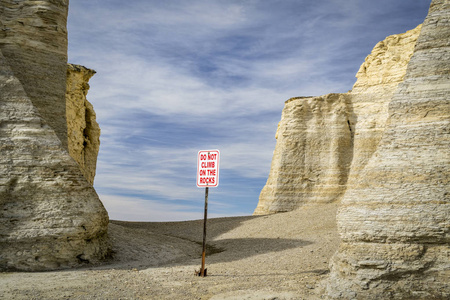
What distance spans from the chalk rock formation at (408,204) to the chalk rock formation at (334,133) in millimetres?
17487

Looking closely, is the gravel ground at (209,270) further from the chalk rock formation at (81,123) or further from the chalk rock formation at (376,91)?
the chalk rock formation at (376,91)

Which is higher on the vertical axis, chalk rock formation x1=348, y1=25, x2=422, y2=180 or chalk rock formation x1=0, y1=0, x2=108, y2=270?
chalk rock formation x1=348, y1=25, x2=422, y2=180

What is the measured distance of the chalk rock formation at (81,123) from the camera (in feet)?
73.0

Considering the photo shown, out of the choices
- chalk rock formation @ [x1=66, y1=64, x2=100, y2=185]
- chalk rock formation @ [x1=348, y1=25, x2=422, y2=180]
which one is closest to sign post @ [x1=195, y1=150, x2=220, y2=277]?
chalk rock formation @ [x1=66, y1=64, x2=100, y2=185]

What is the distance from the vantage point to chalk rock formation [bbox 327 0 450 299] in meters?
7.71

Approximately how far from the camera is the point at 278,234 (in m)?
18.0

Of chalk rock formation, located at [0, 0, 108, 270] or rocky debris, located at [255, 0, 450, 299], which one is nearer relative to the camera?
rocky debris, located at [255, 0, 450, 299]

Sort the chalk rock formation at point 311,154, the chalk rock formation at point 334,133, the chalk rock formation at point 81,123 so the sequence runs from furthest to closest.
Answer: the chalk rock formation at point 311,154, the chalk rock formation at point 334,133, the chalk rock formation at point 81,123

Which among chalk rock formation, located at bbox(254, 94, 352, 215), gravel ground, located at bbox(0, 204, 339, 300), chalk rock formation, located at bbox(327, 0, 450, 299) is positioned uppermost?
chalk rock formation, located at bbox(254, 94, 352, 215)

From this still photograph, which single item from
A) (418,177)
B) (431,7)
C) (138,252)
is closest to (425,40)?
(431,7)

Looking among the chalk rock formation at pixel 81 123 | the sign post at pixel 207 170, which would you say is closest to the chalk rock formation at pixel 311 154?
the chalk rock formation at pixel 81 123

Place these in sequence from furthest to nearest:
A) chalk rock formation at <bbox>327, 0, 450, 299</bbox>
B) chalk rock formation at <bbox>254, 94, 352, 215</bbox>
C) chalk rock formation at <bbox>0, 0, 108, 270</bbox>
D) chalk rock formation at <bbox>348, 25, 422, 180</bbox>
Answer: chalk rock formation at <bbox>254, 94, 352, 215</bbox> < chalk rock formation at <bbox>348, 25, 422, 180</bbox> < chalk rock formation at <bbox>0, 0, 108, 270</bbox> < chalk rock formation at <bbox>327, 0, 450, 299</bbox>

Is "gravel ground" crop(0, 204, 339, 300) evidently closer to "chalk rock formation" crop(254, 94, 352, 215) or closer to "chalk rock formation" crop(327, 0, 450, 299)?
"chalk rock formation" crop(327, 0, 450, 299)

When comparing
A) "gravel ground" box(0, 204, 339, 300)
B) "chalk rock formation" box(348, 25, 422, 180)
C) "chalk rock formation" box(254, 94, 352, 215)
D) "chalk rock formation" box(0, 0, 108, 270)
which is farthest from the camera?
"chalk rock formation" box(254, 94, 352, 215)
